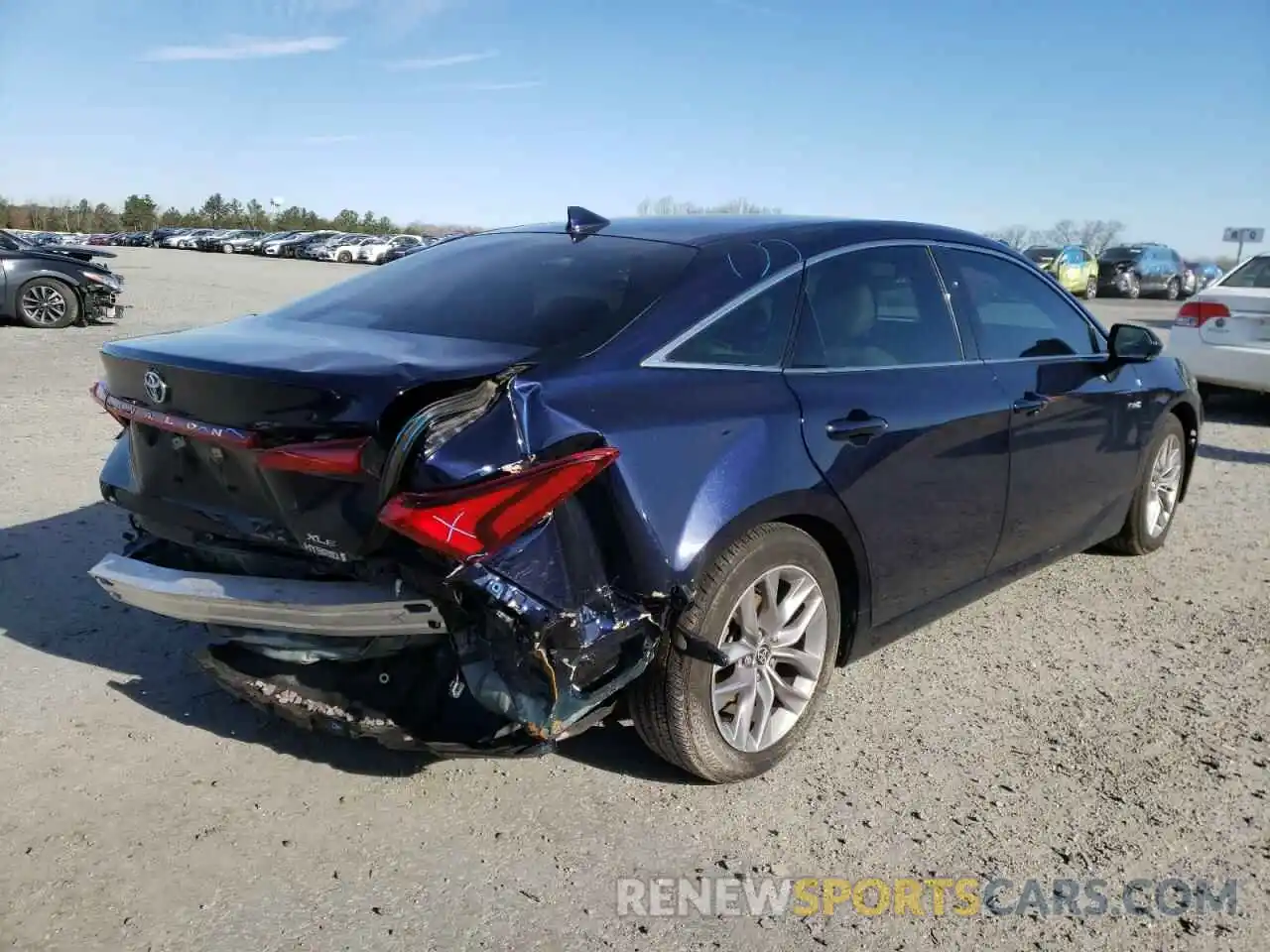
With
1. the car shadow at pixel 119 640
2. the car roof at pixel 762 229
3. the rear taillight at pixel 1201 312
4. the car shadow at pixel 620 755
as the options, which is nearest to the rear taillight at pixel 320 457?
the car shadow at pixel 119 640

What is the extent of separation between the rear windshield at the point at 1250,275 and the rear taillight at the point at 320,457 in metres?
9.36

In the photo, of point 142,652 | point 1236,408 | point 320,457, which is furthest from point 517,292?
point 1236,408

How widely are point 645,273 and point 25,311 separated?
1341cm

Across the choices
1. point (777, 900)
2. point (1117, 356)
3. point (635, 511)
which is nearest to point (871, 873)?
point (777, 900)

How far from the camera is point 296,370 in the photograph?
2.67 m

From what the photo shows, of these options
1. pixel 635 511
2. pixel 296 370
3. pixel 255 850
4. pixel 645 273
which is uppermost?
pixel 645 273

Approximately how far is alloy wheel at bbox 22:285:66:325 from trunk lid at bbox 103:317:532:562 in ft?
40.7

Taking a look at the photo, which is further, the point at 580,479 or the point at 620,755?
the point at 620,755

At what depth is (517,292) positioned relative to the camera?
3.30 meters

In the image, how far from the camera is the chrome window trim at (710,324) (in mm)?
2885

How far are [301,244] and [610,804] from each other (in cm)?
5865

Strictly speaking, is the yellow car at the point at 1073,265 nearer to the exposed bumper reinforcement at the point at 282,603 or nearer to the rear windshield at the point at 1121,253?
the rear windshield at the point at 1121,253

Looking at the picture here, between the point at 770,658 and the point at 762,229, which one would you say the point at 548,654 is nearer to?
the point at 770,658

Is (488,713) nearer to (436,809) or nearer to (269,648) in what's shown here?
(436,809)
